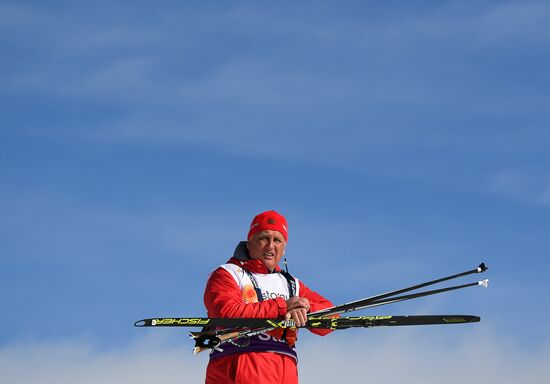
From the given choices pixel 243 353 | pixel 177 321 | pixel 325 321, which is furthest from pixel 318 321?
pixel 177 321

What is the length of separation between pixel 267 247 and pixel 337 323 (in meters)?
1.21

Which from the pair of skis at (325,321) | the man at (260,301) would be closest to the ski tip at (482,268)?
the pair of skis at (325,321)

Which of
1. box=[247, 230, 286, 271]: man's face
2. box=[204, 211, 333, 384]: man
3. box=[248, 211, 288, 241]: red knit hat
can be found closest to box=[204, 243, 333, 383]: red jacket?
box=[204, 211, 333, 384]: man

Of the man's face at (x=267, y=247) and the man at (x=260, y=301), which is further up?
the man's face at (x=267, y=247)

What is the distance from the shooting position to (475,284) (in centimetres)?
930

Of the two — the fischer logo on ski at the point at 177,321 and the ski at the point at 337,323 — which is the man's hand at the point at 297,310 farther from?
the fischer logo on ski at the point at 177,321

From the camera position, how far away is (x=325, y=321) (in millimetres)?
9562

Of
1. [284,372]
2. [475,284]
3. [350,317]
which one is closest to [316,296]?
[350,317]

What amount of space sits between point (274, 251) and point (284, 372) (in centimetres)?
145

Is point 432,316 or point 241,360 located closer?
point 241,360

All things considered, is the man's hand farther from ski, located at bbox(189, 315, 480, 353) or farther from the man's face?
the man's face

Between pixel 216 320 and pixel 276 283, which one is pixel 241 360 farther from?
pixel 276 283

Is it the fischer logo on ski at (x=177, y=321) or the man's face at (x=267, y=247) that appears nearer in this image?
the fischer logo on ski at (x=177, y=321)

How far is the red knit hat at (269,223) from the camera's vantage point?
9.91 m
